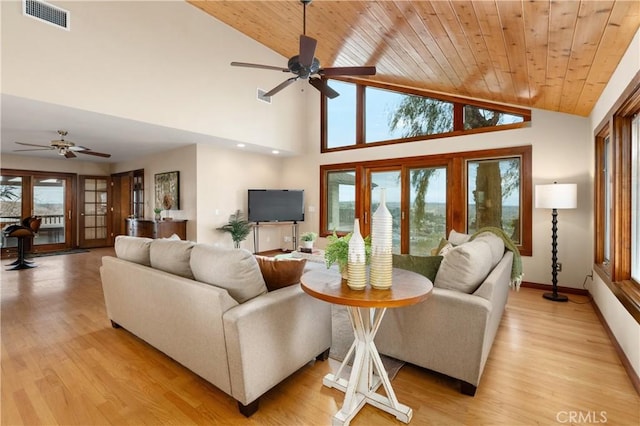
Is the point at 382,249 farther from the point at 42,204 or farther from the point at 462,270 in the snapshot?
the point at 42,204

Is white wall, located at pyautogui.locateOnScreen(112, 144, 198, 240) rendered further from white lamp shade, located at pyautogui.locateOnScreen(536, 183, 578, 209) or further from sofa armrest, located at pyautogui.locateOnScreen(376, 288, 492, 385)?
white lamp shade, located at pyautogui.locateOnScreen(536, 183, 578, 209)

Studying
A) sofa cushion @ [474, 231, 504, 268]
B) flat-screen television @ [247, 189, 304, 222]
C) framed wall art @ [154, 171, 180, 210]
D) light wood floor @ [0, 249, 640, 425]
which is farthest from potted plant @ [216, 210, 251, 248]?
sofa cushion @ [474, 231, 504, 268]

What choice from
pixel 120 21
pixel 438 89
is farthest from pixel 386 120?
pixel 120 21

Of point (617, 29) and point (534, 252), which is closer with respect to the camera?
point (617, 29)

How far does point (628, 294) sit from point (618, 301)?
288 mm

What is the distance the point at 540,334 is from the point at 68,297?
5.39 meters

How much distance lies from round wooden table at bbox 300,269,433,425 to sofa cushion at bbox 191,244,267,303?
0.33m

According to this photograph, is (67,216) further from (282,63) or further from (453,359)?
(453,359)

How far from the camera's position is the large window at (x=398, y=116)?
4852 mm

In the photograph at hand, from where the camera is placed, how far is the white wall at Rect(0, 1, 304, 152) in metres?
3.40

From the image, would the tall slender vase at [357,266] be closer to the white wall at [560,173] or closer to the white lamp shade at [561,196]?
the white lamp shade at [561,196]

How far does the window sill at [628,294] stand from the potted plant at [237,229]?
17.9ft

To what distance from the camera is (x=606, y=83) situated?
2.87m

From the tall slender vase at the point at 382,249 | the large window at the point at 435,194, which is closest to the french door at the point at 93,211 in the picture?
the large window at the point at 435,194
